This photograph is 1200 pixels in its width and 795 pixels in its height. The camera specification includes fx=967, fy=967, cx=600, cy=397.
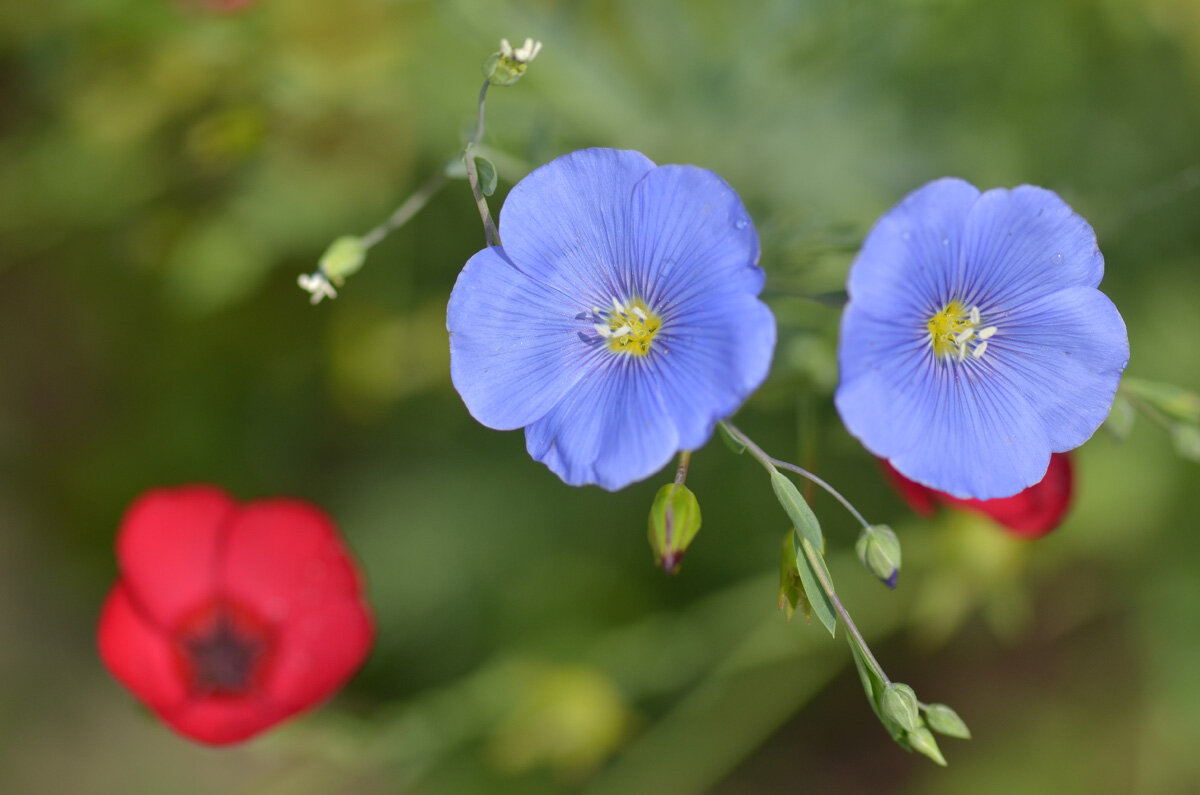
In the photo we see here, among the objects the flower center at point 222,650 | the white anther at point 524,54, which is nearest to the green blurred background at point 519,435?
the flower center at point 222,650

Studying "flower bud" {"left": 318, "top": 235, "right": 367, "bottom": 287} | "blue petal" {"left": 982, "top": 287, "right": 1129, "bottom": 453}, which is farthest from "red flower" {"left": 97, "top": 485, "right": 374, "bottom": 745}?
"blue petal" {"left": 982, "top": 287, "right": 1129, "bottom": 453}

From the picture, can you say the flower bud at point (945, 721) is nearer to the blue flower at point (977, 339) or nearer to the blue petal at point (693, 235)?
the blue flower at point (977, 339)

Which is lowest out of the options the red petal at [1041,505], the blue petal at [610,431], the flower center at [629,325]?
the red petal at [1041,505]

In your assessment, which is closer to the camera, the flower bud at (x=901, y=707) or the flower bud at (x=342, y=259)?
the flower bud at (x=901, y=707)

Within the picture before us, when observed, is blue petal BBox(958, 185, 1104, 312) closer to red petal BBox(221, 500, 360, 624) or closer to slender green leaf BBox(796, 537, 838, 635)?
slender green leaf BBox(796, 537, 838, 635)

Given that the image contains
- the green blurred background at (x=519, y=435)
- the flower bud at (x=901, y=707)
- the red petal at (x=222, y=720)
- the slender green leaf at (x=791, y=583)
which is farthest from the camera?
the green blurred background at (x=519, y=435)

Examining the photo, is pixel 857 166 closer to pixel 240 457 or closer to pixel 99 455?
pixel 240 457

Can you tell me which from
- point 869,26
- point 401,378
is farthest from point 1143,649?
point 401,378
